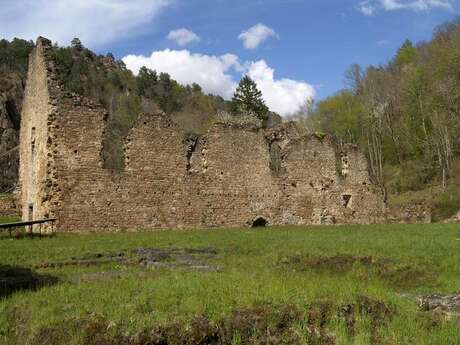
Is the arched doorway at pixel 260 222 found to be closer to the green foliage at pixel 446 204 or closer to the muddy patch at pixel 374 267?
the muddy patch at pixel 374 267

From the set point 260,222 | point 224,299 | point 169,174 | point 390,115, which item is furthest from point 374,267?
point 390,115

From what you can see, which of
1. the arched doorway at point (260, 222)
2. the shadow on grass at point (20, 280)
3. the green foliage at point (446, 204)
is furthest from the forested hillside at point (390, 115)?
the shadow on grass at point (20, 280)

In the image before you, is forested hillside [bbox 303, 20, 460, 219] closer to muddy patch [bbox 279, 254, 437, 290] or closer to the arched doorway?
the arched doorway

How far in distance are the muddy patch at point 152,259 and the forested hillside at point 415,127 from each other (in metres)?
23.9

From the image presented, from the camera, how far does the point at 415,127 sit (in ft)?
161

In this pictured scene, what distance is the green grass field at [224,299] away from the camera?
241 inches

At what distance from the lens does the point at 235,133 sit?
23.6m

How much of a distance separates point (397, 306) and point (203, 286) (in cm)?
285

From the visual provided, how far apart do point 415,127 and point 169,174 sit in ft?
114

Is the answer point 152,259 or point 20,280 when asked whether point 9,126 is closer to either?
point 152,259

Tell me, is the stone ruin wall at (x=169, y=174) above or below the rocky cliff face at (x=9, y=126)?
below

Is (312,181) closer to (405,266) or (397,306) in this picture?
(405,266)

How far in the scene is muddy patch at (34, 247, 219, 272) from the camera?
1093 cm

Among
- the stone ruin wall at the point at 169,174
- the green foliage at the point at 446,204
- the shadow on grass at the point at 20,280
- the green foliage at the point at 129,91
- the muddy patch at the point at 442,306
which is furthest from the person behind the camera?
the green foliage at the point at 129,91
